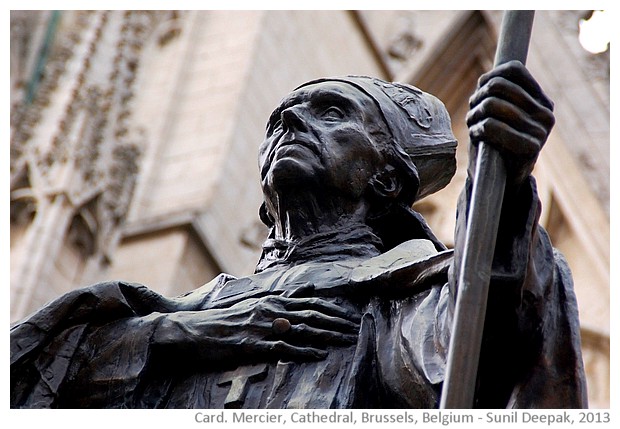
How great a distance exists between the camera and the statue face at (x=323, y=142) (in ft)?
14.4

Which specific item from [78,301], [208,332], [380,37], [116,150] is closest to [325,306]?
[208,332]

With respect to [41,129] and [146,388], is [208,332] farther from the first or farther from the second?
[41,129]

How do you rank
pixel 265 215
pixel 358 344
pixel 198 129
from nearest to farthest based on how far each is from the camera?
pixel 358 344 < pixel 265 215 < pixel 198 129

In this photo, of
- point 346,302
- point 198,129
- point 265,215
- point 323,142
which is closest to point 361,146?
point 323,142

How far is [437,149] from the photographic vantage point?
4617 millimetres

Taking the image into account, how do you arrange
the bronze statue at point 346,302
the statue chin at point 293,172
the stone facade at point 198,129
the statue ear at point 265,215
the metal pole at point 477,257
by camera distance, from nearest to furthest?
the metal pole at point 477,257 < the bronze statue at point 346,302 < the statue chin at point 293,172 < the statue ear at point 265,215 < the stone facade at point 198,129

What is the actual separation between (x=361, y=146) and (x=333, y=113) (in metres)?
0.13

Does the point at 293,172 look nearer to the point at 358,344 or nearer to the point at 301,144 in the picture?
the point at 301,144

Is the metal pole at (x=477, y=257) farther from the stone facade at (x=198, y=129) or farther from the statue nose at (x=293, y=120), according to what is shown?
the stone facade at (x=198, y=129)

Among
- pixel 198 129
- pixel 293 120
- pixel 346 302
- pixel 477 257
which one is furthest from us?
pixel 198 129

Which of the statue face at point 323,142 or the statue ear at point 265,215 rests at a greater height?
the statue face at point 323,142

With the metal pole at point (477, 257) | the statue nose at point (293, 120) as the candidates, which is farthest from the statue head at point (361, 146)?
the metal pole at point (477, 257)

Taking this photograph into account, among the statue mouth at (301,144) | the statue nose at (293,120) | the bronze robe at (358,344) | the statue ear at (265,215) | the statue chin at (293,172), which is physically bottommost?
the bronze robe at (358,344)

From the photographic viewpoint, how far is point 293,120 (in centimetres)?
448
